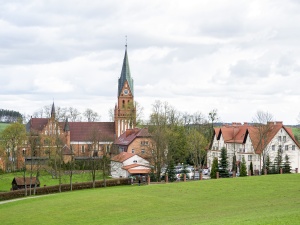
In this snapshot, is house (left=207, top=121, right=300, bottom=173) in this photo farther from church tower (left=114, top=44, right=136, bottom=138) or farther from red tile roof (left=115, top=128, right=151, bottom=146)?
church tower (left=114, top=44, right=136, bottom=138)

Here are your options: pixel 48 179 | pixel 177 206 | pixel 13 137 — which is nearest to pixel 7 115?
pixel 13 137

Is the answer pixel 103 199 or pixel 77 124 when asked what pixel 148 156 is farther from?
pixel 77 124

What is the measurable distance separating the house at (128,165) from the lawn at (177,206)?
889 inches

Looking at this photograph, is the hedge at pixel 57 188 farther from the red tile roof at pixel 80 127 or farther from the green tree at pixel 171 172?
the red tile roof at pixel 80 127

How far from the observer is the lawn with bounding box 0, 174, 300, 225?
26.7 meters

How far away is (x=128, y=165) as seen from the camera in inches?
2776

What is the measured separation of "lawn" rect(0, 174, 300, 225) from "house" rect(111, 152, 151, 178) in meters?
22.6

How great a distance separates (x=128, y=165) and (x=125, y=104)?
117 ft

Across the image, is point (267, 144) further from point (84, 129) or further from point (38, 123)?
point (38, 123)

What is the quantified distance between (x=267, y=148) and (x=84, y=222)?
4582cm

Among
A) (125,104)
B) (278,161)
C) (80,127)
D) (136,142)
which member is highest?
(125,104)

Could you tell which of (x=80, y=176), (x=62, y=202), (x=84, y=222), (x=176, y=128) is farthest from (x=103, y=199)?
(x=176, y=128)

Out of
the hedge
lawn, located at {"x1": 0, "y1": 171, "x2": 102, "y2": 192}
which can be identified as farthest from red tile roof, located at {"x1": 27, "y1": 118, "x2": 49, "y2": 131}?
the hedge

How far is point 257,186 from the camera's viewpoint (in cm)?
4106
